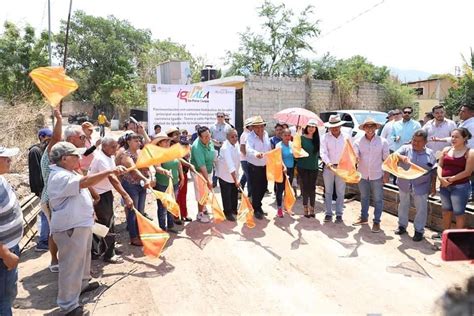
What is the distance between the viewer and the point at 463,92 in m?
24.1

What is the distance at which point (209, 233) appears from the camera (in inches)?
241

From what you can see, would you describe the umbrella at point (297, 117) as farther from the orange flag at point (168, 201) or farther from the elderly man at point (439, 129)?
the orange flag at point (168, 201)

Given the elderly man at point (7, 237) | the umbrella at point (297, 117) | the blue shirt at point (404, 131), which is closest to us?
the elderly man at point (7, 237)

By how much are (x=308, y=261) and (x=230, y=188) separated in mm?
2203

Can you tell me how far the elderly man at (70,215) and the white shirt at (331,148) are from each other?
13.3 ft

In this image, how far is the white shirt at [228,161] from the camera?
21.3 feet

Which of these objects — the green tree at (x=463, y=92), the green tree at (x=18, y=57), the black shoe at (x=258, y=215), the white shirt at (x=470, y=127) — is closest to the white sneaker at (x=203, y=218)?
the black shoe at (x=258, y=215)

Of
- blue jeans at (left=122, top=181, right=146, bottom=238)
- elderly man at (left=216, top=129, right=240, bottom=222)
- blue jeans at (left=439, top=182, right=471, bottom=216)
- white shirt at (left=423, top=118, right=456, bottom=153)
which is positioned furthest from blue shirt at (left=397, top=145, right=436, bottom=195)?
blue jeans at (left=122, top=181, right=146, bottom=238)

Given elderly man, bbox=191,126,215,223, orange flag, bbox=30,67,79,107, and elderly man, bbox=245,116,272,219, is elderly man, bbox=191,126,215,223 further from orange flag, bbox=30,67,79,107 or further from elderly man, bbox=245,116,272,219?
orange flag, bbox=30,67,79,107

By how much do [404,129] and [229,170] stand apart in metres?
4.21

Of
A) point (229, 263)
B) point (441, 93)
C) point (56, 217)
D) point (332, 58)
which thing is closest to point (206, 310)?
point (229, 263)

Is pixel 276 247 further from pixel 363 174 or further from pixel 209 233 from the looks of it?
pixel 363 174

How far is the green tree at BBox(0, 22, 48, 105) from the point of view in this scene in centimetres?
1817

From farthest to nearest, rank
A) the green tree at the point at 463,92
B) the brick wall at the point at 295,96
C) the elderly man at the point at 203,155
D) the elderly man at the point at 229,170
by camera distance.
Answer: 1. the green tree at the point at 463,92
2. the brick wall at the point at 295,96
3. the elderly man at the point at 229,170
4. the elderly man at the point at 203,155
